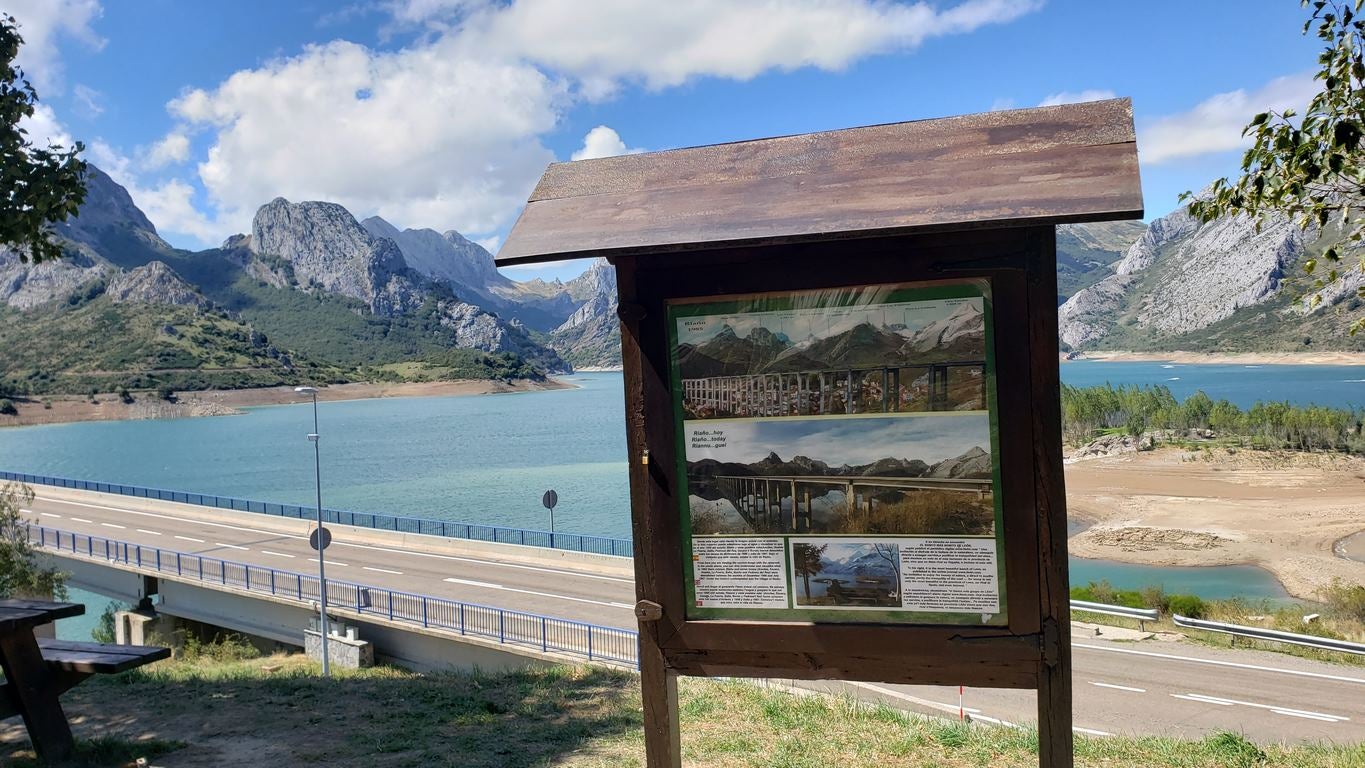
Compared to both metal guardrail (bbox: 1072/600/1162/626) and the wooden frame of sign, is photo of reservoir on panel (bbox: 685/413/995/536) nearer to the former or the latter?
the wooden frame of sign

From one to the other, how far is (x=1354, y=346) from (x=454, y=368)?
14336 centimetres

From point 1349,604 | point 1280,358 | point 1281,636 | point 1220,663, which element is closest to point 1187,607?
point 1281,636

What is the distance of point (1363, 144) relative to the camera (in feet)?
14.9

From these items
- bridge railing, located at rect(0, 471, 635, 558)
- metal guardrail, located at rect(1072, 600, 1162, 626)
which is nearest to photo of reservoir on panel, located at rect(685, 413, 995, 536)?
metal guardrail, located at rect(1072, 600, 1162, 626)

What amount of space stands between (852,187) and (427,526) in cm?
3890

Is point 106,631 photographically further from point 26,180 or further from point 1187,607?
point 1187,607

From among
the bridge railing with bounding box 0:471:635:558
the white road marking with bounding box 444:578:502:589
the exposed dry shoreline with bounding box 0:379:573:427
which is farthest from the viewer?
the exposed dry shoreline with bounding box 0:379:573:427

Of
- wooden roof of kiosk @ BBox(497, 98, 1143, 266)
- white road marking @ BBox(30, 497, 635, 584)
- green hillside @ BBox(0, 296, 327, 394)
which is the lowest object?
white road marking @ BBox(30, 497, 635, 584)

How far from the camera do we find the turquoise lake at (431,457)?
43.1m

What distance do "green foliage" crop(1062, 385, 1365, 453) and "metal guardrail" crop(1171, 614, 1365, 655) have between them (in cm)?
5813

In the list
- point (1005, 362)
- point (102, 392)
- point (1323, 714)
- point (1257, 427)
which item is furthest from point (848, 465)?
point (102, 392)

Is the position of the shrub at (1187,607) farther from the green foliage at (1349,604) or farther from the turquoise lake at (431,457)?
the turquoise lake at (431,457)

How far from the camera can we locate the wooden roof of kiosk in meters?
3.12

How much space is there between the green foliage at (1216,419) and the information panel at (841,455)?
74663 millimetres
